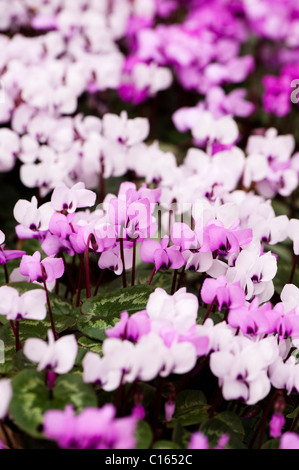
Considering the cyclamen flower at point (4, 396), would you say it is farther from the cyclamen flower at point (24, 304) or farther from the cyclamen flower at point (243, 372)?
the cyclamen flower at point (243, 372)

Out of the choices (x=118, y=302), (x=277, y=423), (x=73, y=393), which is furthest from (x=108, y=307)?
(x=277, y=423)

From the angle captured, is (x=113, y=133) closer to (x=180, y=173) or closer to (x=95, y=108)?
(x=180, y=173)

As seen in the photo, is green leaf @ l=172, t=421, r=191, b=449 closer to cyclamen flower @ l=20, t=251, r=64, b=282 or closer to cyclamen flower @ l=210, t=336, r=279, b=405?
cyclamen flower @ l=210, t=336, r=279, b=405

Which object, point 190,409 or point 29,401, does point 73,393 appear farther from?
point 190,409

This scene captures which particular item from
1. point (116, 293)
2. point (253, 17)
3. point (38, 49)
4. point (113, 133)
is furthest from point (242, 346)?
point (253, 17)

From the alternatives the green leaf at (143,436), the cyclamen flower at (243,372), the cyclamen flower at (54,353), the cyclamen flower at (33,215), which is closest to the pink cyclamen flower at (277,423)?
the cyclamen flower at (243,372)

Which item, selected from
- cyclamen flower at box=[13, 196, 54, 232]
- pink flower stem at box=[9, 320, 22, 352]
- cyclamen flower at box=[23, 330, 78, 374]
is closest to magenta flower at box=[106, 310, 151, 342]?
cyclamen flower at box=[23, 330, 78, 374]
